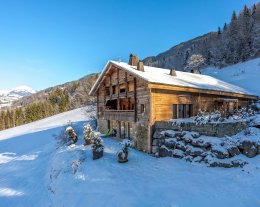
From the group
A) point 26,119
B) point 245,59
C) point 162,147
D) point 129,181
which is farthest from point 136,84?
point 26,119

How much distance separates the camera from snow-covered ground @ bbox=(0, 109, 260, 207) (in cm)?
1036

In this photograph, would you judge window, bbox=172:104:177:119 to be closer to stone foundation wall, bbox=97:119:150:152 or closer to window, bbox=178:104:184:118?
window, bbox=178:104:184:118

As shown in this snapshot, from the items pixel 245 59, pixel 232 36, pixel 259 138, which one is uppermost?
pixel 232 36

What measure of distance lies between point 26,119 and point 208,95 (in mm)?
79866

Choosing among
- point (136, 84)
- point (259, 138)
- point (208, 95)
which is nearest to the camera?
point (259, 138)

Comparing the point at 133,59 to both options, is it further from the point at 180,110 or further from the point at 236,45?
the point at 236,45

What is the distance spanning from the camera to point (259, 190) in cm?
1006

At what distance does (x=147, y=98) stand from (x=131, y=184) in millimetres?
8202

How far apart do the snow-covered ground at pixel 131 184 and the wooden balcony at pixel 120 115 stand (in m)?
3.21

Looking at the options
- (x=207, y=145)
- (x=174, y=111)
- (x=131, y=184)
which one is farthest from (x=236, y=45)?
(x=131, y=184)

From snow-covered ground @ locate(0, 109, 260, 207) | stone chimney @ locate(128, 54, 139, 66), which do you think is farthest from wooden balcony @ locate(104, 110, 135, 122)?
stone chimney @ locate(128, 54, 139, 66)

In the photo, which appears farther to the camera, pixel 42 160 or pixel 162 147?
pixel 42 160

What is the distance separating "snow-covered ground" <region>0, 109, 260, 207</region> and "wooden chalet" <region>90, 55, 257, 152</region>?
9.94ft

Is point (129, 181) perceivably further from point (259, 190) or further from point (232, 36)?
point (232, 36)
